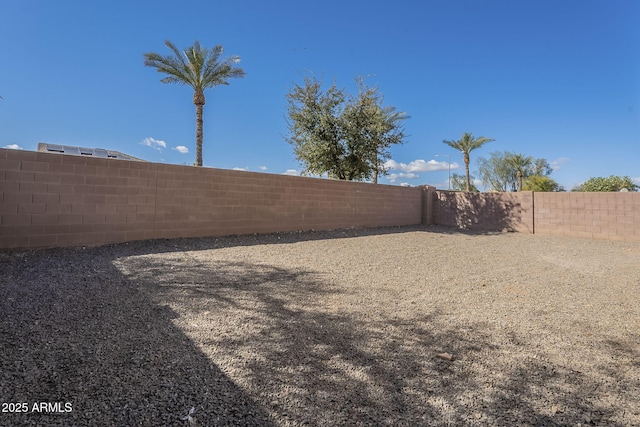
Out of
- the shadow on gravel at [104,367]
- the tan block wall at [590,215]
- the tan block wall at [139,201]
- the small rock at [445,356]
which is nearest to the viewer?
the shadow on gravel at [104,367]

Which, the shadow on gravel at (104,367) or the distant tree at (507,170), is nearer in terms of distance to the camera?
the shadow on gravel at (104,367)

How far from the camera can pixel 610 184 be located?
2836 cm

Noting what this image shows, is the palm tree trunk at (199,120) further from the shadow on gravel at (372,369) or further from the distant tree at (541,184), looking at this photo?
the distant tree at (541,184)

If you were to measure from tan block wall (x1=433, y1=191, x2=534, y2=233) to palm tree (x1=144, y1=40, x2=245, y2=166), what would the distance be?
11.2 m

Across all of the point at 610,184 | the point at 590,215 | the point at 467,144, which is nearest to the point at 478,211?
the point at 590,215

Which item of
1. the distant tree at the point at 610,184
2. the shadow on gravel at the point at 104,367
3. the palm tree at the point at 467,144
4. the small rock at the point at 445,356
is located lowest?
the small rock at the point at 445,356

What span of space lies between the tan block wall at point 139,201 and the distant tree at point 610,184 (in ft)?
95.0

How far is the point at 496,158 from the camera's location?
43.3 metres

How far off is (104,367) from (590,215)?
1519cm

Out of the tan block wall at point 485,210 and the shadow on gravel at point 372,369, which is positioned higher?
the tan block wall at point 485,210

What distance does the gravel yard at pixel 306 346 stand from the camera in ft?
6.50

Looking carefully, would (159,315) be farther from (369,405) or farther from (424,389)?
A: (424,389)

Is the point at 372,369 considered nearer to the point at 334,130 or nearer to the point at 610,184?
the point at 334,130

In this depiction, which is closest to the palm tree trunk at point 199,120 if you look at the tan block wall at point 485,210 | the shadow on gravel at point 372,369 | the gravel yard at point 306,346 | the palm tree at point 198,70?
the palm tree at point 198,70
